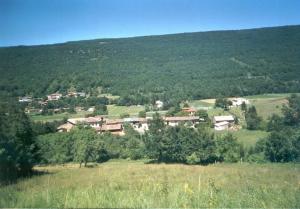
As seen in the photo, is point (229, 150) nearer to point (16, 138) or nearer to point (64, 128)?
point (64, 128)

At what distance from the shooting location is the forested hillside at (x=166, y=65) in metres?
45.8

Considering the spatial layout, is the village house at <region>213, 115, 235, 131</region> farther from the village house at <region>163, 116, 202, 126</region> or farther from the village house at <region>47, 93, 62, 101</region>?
the village house at <region>47, 93, 62, 101</region>

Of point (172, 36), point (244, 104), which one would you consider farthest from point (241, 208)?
point (172, 36)

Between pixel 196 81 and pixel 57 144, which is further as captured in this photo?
pixel 196 81

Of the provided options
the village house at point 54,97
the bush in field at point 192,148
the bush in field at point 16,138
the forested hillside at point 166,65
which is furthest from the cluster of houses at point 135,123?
the bush in field at point 16,138

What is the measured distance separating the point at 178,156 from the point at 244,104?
1669 cm

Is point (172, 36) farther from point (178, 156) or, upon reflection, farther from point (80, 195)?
point (80, 195)

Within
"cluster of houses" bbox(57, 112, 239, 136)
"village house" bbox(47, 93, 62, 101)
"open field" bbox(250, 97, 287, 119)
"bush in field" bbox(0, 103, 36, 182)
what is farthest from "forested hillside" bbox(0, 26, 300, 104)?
"bush in field" bbox(0, 103, 36, 182)

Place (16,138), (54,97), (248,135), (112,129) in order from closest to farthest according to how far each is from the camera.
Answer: (16,138) → (248,135) → (112,129) → (54,97)

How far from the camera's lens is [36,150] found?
16.1 m

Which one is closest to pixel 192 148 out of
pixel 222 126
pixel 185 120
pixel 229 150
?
pixel 229 150

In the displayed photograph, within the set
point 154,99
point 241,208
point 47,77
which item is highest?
point 241,208

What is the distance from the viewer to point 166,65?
213ft

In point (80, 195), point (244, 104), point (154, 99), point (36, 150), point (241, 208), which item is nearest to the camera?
point (241, 208)
